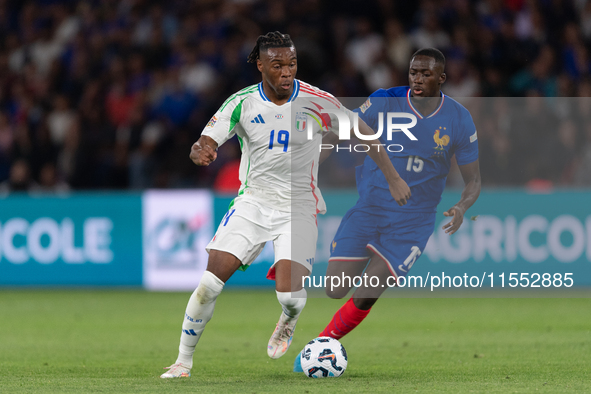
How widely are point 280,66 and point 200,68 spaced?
26.7ft

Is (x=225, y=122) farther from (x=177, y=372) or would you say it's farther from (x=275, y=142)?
Result: (x=177, y=372)

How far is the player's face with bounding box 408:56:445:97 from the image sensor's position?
6535mm

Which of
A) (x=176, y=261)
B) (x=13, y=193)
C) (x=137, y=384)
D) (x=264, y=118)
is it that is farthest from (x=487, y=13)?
(x=137, y=384)

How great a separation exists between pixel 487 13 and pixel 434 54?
7884mm

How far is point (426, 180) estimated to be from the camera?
22.4 ft

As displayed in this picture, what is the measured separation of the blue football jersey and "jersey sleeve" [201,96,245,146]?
1.12m

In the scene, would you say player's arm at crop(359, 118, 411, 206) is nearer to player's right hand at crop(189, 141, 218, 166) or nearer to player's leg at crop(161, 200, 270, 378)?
player's leg at crop(161, 200, 270, 378)

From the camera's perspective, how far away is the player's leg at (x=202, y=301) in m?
5.91

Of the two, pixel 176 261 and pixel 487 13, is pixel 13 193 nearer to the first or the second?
pixel 176 261

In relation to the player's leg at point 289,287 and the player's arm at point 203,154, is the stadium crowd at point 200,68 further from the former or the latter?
the player's arm at point 203,154

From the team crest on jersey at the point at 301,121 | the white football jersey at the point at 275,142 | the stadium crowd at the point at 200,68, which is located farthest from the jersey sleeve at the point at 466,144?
the stadium crowd at the point at 200,68

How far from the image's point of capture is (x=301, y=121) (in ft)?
20.4

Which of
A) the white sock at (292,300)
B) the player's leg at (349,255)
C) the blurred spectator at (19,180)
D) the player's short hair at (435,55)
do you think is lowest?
the white sock at (292,300)

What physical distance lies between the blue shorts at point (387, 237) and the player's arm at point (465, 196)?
148mm
